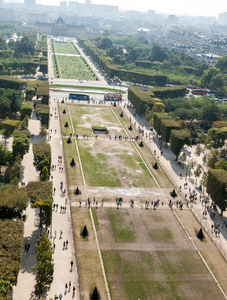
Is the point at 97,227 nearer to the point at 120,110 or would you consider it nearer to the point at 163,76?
the point at 120,110

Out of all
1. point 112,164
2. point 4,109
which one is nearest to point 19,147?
point 112,164

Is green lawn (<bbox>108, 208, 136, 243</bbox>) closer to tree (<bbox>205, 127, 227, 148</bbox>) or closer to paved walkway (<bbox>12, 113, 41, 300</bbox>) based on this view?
paved walkway (<bbox>12, 113, 41, 300</bbox>)

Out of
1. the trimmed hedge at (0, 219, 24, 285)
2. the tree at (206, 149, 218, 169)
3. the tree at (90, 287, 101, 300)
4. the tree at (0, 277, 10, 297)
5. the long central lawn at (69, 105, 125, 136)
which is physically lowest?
the tree at (90, 287, 101, 300)

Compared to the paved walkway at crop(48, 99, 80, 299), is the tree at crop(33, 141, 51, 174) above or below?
above

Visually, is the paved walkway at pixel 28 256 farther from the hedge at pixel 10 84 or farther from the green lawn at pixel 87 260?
the hedge at pixel 10 84

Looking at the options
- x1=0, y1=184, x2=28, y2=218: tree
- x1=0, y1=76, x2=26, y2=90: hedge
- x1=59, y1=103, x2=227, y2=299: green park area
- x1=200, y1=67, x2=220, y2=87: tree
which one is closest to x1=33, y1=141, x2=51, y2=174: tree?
x1=59, y1=103, x2=227, y2=299: green park area

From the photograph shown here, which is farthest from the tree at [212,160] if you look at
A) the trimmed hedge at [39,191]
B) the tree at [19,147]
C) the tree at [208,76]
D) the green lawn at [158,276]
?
the tree at [208,76]

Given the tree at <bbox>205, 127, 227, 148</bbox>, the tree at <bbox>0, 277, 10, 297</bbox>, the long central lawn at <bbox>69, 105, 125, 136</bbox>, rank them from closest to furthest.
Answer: the tree at <bbox>0, 277, 10, 297</bbox>, the tree at <bbox>205, 127, 227, 148</bbox>, the long central lawn at <bbox>69, 105, 125, 136</bbox>
